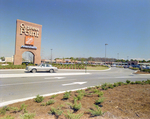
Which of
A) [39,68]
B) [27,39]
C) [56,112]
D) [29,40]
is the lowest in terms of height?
[56,112]

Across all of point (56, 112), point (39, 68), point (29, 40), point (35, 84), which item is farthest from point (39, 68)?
point (56, 112)

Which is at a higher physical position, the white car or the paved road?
the white car

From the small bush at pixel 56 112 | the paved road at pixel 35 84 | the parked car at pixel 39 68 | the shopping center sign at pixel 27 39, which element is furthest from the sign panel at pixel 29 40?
the small bush at pixel 56 112

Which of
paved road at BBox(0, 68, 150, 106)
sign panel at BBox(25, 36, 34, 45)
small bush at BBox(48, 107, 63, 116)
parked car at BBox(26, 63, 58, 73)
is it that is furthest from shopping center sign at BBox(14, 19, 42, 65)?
small bush at BBox(48, 107, 63, 116)

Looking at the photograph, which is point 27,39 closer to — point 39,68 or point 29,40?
point 29,40

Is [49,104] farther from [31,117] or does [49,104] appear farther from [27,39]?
[27,39]

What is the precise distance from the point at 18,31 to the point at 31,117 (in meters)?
30.8

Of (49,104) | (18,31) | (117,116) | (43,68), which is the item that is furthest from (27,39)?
(117,116)

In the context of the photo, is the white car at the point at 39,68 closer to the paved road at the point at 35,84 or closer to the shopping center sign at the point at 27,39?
the paved road at the point at 35,84

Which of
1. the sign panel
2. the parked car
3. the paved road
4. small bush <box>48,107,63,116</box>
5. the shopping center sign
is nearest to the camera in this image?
→ small bush <box>48,107,63,116</box>

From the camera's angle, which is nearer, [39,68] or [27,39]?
[39,68]

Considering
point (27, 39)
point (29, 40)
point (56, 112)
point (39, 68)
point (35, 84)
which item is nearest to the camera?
point (56, 112)

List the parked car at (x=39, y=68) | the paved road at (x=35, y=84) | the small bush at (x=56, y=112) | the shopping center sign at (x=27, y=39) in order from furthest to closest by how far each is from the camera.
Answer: the shopping center sign at (x=27, y=39)
the parked car at (x=39, y=68)
the paved road at (x=35, y=84)
the small bush at (x=56, y=112)

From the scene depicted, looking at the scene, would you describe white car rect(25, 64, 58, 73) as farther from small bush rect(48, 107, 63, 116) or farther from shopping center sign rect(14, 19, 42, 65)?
small bush rect(48, 107, 63, 116)
